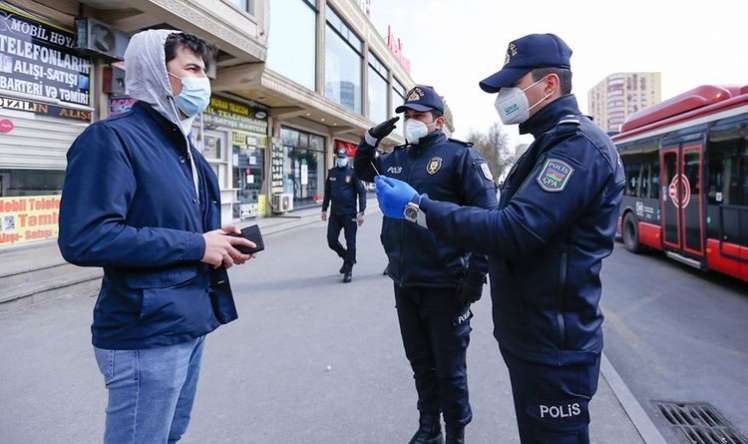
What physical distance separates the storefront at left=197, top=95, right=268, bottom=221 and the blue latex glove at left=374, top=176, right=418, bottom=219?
1125 centimetres

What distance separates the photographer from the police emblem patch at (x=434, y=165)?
9.30ft

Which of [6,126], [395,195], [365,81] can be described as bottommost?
[395,195]

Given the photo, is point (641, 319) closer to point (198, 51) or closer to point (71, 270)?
point (198, 51)

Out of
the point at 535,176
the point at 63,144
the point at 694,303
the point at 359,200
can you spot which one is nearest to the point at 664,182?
the point at 694,303

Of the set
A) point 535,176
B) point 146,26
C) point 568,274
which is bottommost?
point 568,274

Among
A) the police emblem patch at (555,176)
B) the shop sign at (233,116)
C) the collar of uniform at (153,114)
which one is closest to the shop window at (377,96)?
the shop sign at (233,116)

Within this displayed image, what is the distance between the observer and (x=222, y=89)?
12.9 m

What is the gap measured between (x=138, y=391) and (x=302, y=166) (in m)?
19.4

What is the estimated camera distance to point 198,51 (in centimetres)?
186

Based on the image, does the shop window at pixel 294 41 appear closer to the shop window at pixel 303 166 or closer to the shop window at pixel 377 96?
the shop window at pixel 303 166

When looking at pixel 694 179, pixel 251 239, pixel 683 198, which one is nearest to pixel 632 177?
pixel 683 198

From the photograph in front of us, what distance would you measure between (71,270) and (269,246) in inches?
185

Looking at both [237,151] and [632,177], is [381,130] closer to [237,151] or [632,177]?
[632,177]

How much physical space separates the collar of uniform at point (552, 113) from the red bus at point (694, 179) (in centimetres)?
659
